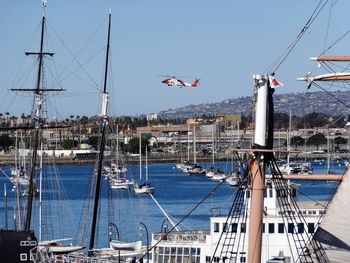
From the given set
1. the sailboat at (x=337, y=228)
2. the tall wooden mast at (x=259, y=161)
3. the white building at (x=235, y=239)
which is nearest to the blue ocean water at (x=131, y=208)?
the white building at (x=235, y=239)

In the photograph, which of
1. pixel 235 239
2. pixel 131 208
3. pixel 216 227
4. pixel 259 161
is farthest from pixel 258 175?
pixel 131 208

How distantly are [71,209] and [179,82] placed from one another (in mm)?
32432

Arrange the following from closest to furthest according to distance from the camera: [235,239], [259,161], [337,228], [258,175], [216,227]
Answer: [258,175], [259,161], [337,228], [235,239], [216,227]

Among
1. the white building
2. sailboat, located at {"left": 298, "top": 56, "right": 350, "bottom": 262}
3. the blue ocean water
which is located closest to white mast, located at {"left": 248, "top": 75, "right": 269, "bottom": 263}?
sailboat, located at {"left": 298, "top": 56, "right": 350, "bottom": 262}

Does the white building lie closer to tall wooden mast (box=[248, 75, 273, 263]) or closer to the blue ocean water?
the blue ocean water

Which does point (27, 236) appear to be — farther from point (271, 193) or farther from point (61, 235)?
point (61, 235)

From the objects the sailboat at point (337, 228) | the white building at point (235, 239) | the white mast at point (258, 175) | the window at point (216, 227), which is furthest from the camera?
the window at point (216, 227)

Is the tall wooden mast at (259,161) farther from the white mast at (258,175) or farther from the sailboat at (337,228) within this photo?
the sailboat at (337,228)

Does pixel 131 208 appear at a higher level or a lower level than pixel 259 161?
lower

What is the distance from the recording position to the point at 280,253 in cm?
4000

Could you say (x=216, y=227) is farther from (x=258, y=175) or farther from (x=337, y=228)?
(x=258, y=175)

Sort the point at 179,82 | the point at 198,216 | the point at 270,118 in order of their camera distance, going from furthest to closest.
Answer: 1. the point at 198,216
2. the point at 179,82
3. the point at 270,118

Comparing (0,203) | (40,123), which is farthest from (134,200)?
(40,123)

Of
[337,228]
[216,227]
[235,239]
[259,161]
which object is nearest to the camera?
[259,161]
